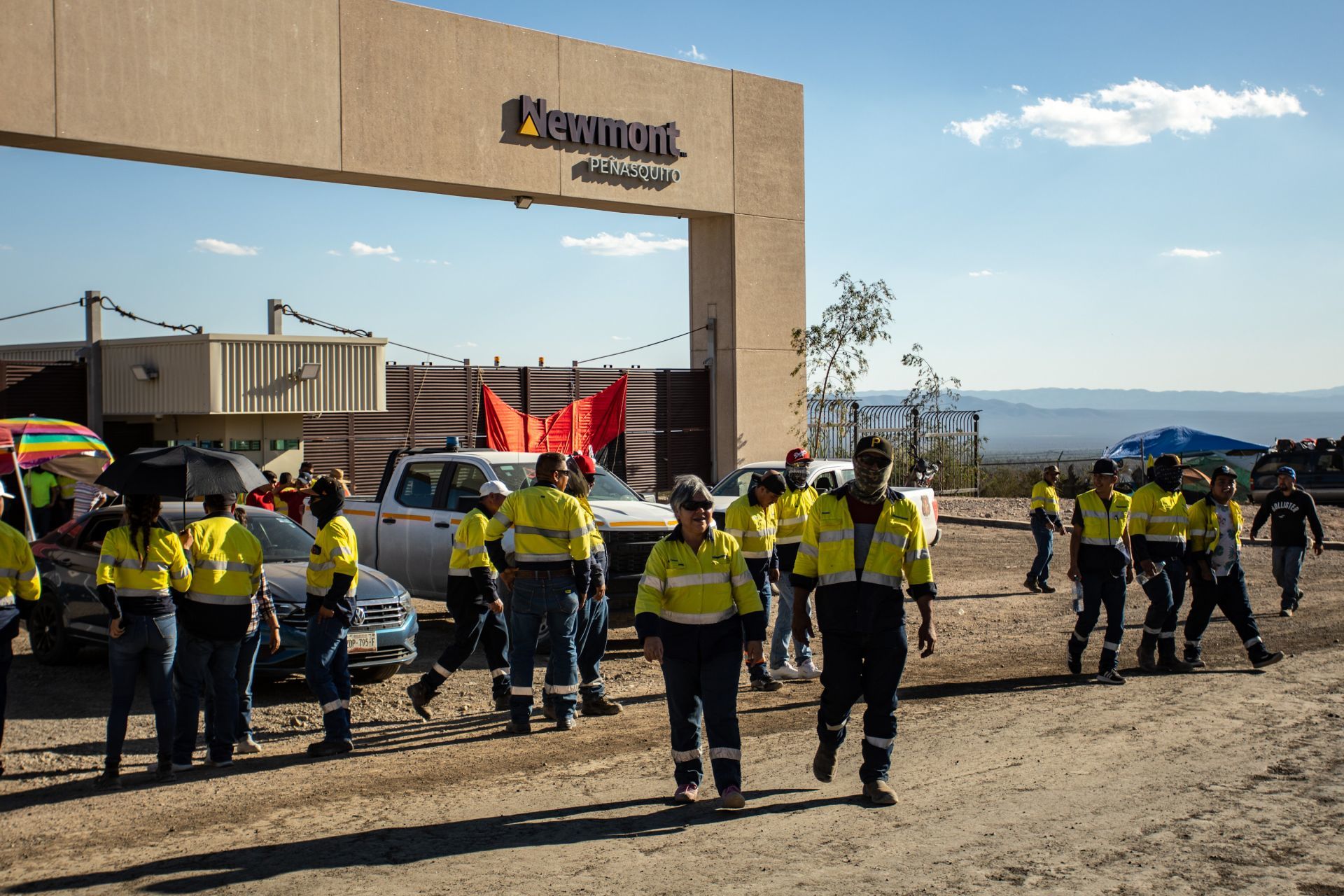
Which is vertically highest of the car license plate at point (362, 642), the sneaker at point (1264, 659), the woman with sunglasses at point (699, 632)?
the woman with sunglasses at point (699, 632)

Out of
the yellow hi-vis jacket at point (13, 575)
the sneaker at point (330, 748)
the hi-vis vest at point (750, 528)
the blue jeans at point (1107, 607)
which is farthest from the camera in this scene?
the blue jeans at point (1107, 607)

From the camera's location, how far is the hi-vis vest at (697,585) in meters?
7.02

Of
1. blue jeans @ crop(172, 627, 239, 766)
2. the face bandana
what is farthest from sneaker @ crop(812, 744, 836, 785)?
blue jeans @ crop(172, 627, 239, 766)

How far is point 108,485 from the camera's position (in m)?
8.36

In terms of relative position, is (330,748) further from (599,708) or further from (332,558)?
(599,708)

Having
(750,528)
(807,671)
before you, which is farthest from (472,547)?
(807,671)

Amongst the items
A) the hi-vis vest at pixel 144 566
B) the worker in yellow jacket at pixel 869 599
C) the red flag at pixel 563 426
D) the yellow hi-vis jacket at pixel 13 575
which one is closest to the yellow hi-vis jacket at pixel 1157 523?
the worker in yellow jacket at pixel 869 599

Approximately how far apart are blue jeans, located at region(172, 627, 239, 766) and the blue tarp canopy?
24875 millimetres

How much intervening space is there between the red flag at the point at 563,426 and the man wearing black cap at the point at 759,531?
900cm

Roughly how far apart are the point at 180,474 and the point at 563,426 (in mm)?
13166

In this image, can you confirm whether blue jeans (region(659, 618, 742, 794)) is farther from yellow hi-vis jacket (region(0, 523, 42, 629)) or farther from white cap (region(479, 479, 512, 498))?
yellow hi-vis jacket (region(0, 523, 42, 629))

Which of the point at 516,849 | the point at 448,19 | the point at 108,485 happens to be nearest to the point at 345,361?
the point at 448,19

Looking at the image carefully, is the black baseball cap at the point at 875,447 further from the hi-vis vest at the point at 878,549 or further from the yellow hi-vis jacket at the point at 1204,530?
the yellow hi-vis jacket at the point at 1204,530

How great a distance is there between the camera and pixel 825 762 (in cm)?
728
